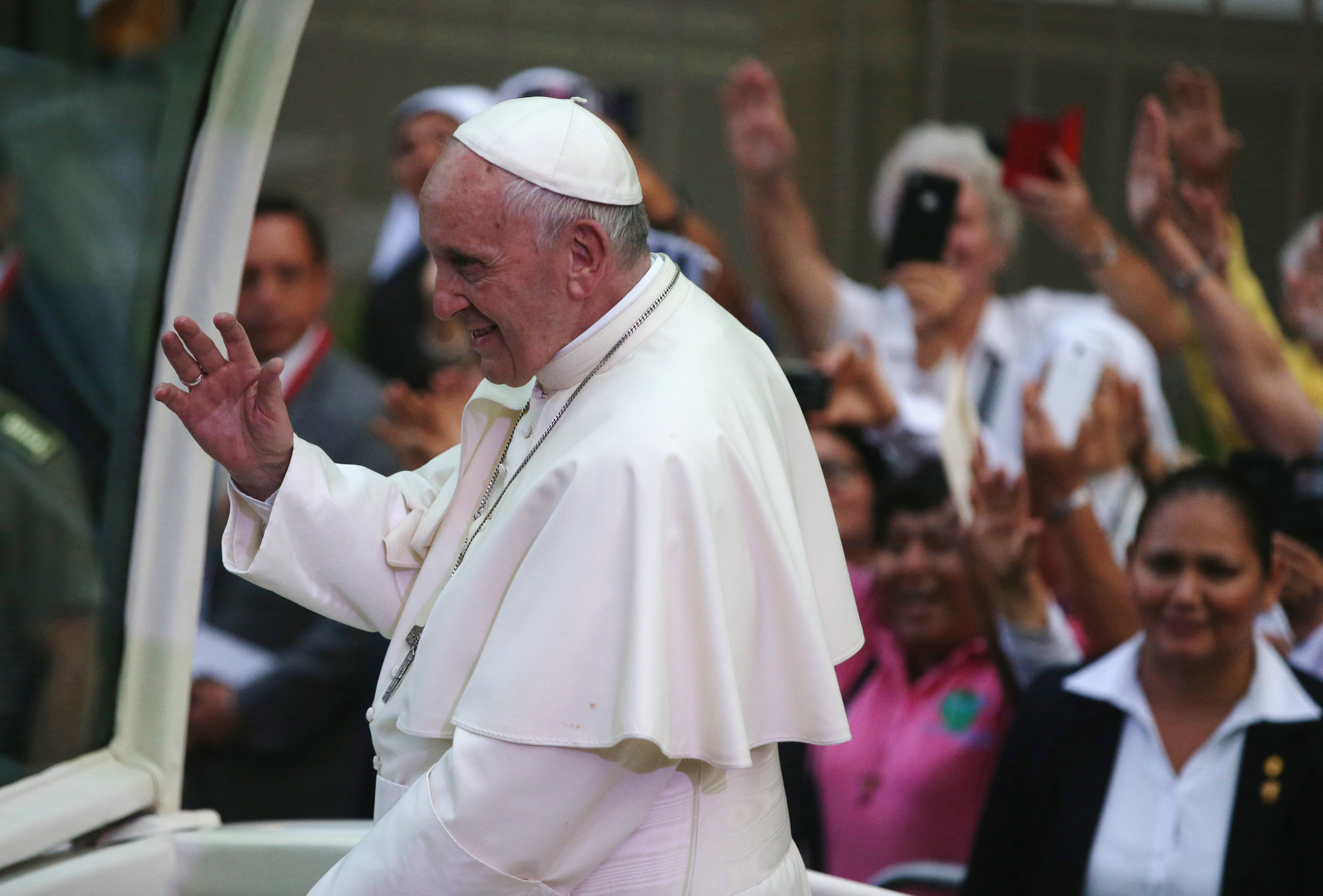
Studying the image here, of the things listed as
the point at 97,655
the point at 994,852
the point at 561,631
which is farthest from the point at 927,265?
the point at 561,631

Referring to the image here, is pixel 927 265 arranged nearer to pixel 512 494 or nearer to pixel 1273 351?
pixel 1273 351

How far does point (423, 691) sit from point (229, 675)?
2.15 m

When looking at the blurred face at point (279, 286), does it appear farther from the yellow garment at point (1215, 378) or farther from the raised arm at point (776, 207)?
the yellow garment at point (1215, 378)

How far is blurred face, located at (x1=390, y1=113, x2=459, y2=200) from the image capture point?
4383 millimetres

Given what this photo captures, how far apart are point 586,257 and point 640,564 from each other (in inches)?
17.0

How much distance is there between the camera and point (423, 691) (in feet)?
6.10

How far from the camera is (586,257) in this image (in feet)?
6.26

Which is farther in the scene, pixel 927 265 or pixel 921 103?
pixel 921 103

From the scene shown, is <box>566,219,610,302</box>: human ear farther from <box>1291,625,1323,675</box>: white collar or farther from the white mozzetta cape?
<box>1291,625,1323,675</box>: white collar

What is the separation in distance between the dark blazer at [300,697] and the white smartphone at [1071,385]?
1.83 metres

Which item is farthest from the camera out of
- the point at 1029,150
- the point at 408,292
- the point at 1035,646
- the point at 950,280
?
the point at 408,292

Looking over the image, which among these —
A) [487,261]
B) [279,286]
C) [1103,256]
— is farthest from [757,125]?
[487,261]

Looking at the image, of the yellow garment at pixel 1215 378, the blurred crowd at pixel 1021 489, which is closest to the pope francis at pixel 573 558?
the blurred crowd at pixel 1021 489

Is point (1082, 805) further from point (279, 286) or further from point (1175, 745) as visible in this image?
point (279, 286)
